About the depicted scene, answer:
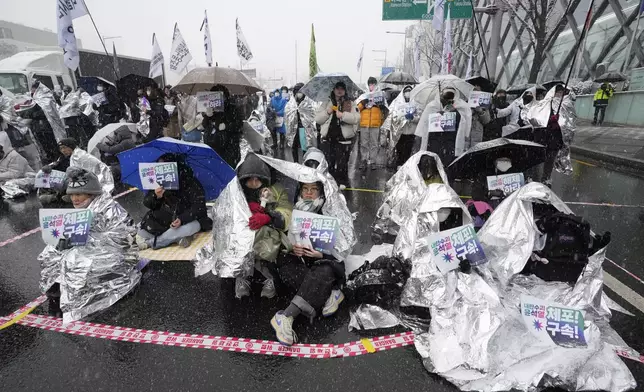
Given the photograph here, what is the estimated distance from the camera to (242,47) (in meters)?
13.3

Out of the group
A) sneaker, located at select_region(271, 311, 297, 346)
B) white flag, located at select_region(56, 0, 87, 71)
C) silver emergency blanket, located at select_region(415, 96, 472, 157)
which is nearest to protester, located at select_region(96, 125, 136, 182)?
white flag, located at select_region(56, 0, 87, 71)

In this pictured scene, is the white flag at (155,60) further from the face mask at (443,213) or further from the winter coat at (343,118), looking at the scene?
the face mask at (443,213)

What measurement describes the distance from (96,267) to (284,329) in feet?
6.06

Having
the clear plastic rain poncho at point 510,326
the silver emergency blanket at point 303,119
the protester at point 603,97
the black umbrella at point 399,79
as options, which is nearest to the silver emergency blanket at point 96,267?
the clear plastic rain poncho at point 510,326

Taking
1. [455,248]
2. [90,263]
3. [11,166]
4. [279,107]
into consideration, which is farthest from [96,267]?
[279,107]

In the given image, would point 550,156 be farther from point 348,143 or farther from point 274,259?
point 274,259

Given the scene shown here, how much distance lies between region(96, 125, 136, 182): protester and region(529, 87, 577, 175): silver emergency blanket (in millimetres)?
8148

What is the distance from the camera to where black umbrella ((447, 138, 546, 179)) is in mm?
3453

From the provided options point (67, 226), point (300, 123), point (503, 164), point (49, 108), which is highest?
point (49, 108)

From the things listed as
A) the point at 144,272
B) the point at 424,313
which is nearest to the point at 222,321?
the point at 144,272

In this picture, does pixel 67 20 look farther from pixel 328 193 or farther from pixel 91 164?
pixel 328 193

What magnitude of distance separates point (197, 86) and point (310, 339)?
5433mm

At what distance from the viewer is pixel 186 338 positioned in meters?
2.91

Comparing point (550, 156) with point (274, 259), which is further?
point (550, 156)
